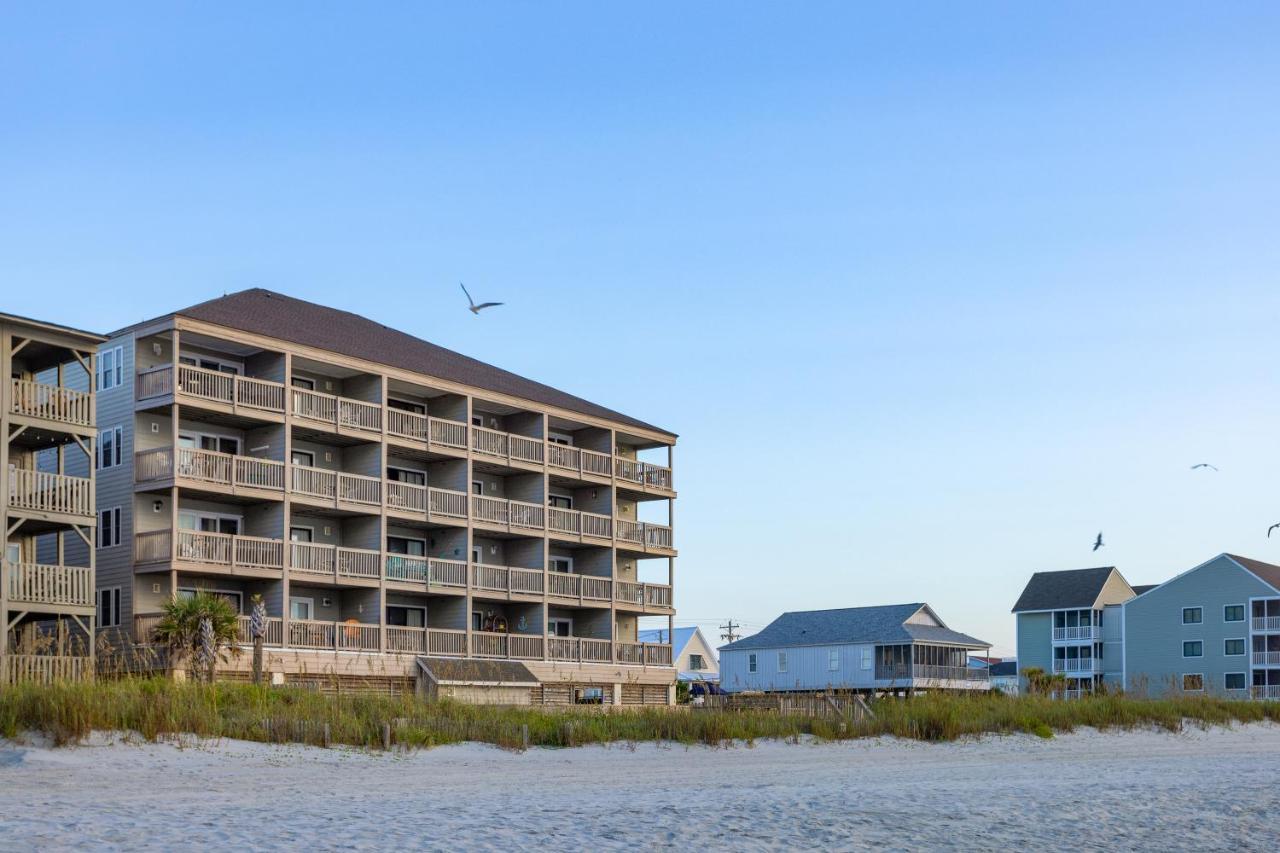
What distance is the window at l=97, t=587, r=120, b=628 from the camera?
127 ft

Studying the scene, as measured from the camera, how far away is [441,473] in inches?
1861

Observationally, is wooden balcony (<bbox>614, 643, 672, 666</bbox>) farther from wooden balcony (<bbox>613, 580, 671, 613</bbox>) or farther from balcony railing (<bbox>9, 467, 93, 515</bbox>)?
balcony railing (<bbox>9, 467, 93, 515</bbox>)

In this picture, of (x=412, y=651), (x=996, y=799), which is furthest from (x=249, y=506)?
(x=996, y=799)

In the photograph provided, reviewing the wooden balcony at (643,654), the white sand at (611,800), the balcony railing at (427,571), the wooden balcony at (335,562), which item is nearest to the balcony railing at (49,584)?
the wooden balcony at (335,562)

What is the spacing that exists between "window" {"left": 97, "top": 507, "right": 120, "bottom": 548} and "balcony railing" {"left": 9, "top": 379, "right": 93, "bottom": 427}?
188 inches

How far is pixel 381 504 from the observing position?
43.5 metres

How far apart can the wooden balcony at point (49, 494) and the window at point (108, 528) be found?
4.05m

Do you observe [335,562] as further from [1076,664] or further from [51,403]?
[1076,664]

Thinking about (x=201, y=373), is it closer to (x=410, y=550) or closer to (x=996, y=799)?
(x=410, y=550)

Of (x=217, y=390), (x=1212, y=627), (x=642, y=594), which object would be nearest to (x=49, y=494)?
(x=217, y=390)

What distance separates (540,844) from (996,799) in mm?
7615

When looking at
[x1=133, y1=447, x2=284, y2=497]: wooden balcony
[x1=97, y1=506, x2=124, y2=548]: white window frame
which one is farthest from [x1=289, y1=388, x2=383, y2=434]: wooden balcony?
[x1=97, y1=506, x2=124, y2=548]: white window frame

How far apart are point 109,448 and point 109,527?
6.94ft

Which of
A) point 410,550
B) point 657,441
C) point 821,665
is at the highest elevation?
point 657,441
